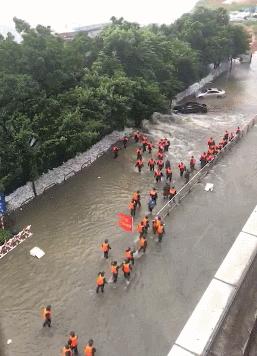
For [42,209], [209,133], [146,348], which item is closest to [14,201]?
[42,209]

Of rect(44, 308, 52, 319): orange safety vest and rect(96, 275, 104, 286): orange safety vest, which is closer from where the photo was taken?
rect(44, 308, 52, 319): orange safety vest

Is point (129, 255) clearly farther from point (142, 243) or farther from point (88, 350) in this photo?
point (88, 350)

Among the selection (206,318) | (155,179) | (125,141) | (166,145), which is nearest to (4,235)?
(155,179)

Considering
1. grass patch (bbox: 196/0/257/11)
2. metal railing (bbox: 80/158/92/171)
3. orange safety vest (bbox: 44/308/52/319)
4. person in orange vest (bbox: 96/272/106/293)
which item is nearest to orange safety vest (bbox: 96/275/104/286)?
person in orange vest (bbox: 96/272/106/293)

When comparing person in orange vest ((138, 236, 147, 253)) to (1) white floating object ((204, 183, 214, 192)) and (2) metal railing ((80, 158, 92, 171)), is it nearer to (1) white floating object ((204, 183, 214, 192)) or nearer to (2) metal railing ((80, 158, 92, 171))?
(1) white floating object ((204, 183, 214, 192))

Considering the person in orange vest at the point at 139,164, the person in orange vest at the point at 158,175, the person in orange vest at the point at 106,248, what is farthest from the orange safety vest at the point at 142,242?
the person in orange vest at the point at 139,164

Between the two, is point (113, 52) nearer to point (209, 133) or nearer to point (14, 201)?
point (209, 133)

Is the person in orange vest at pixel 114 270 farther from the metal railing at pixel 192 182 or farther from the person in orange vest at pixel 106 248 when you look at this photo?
the metal railing at pixel 192 182
